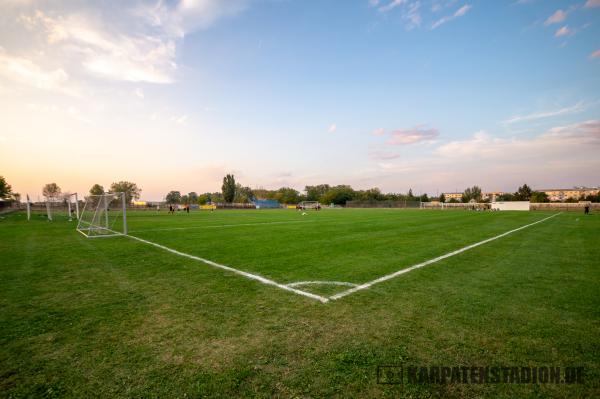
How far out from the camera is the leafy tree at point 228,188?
378 ft

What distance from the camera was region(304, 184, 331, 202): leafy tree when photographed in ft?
479

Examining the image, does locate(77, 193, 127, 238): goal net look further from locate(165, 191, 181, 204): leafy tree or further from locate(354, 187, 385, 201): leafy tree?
locate(165, 191, 181, 204): leafy tree

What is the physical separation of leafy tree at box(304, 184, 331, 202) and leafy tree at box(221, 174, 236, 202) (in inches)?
1729

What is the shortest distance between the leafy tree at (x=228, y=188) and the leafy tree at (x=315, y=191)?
43918 mm

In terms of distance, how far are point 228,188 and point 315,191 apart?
54.1 meters

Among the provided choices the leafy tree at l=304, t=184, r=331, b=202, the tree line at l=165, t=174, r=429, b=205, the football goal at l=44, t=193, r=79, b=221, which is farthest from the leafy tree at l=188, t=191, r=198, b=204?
the football goal at l=44, t=193, r=79, b=221

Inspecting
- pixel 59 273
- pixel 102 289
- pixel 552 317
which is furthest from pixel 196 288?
pixel 552 317

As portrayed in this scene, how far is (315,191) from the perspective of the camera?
504ft

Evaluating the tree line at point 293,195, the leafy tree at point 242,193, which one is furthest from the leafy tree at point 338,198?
the leafy tree at point 242,193

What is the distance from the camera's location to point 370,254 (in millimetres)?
8039

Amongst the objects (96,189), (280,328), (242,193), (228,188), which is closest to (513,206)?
(280,328)

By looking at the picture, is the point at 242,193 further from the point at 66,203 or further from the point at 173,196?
the point at 66,203

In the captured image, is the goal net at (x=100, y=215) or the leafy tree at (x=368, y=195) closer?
the goal net at (x=100, y=215)

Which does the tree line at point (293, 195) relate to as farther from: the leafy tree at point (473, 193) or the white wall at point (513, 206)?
the white wall at point (513, 206)
